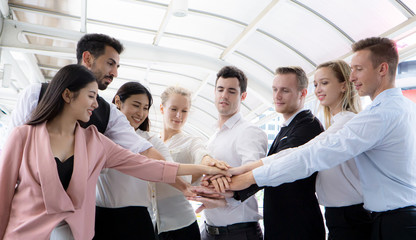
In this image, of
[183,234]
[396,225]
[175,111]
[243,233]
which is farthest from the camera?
[175,111]

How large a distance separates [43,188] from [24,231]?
0.19 metres

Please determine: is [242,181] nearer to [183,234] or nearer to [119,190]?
[183,234]

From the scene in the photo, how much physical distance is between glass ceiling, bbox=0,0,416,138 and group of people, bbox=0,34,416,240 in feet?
7.98

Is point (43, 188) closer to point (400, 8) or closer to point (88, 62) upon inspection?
point (88, 62)

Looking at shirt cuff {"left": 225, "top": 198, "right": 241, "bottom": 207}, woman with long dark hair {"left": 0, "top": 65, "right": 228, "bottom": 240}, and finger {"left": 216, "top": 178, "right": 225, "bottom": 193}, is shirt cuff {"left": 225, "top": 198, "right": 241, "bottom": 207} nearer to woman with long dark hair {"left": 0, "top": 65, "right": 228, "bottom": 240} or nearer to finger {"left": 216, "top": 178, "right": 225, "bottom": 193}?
finger {"left": 216, "top": 178, "right": 225, "bottom": 193}

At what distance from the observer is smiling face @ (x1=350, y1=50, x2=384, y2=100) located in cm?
222

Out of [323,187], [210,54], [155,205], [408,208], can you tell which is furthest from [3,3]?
[408,208]

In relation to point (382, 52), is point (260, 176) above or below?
below

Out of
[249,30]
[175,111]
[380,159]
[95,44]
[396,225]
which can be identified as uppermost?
[249,30]

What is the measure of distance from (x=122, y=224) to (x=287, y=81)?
152cm

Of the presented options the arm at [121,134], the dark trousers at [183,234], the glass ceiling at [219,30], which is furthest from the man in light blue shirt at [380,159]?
the glass ceiling at [219,30]

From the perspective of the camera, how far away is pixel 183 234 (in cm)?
251

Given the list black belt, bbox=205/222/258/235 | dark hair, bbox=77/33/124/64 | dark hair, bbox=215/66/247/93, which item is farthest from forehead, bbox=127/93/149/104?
black belt, bbox=205/222/258/235

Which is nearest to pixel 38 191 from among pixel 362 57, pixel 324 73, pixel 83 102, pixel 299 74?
pixel 83 102
